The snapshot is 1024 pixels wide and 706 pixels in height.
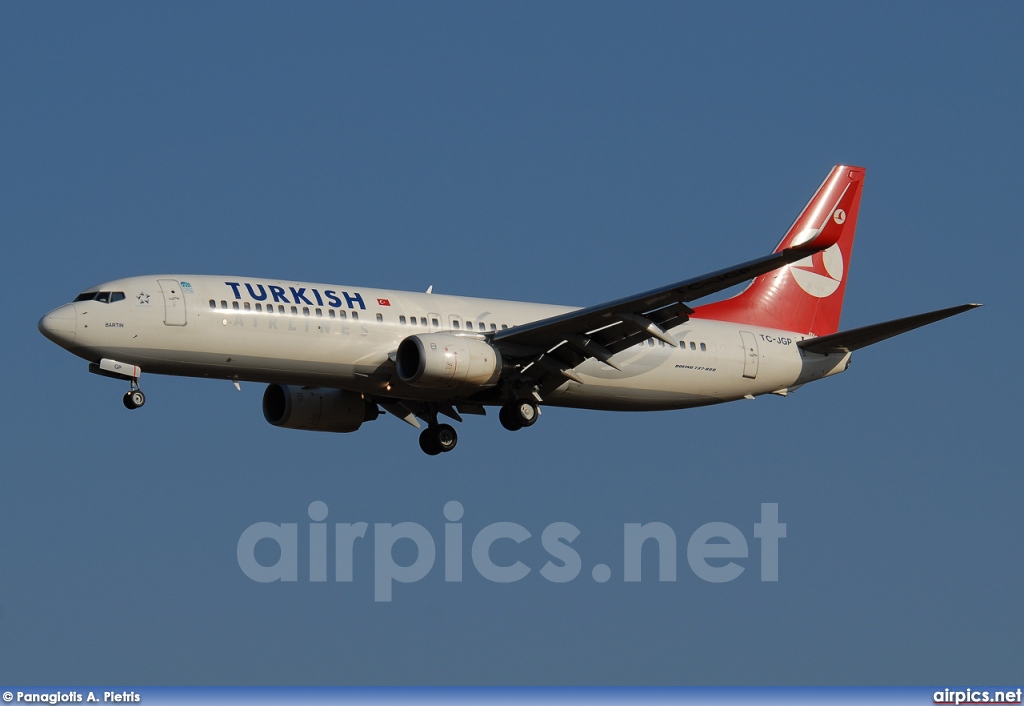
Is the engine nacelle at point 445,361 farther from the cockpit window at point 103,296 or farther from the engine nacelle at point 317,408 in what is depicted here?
the cockpit window at point 103,296

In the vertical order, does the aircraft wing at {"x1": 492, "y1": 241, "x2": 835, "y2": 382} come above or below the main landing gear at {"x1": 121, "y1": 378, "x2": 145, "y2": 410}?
above

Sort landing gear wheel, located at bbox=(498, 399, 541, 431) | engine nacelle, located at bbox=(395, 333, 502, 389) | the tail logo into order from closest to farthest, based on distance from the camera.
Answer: engine nacelle, located at bbox=(395, 333, 502, 389) < landing gear wheel, located at bbox=(498, 399, 541, 431) < the tail logo

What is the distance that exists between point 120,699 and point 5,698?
2247 mm

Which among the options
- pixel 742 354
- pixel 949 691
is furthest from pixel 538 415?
pixel 949 691

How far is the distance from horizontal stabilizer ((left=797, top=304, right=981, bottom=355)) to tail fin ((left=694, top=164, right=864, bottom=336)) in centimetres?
188

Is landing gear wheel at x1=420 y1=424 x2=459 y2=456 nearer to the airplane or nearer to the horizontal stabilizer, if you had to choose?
the airplane

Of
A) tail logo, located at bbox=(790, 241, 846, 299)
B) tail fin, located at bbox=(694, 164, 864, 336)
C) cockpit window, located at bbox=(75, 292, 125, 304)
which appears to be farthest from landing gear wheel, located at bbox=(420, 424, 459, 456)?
tail logo, located at bbox=(790, 241, 846, 299)

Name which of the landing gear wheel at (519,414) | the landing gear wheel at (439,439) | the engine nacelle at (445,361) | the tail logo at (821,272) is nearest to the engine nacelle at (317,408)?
the landing gear wheel at (439,439)

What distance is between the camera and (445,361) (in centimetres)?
4381

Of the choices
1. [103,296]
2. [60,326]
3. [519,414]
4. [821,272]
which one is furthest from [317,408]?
[821,272]

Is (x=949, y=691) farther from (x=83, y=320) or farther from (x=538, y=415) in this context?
(x=83, y=320)

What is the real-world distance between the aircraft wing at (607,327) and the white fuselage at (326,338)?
118cm

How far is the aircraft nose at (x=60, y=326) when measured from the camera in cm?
4228

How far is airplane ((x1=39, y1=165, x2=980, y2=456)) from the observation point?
4262 centimetres
